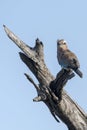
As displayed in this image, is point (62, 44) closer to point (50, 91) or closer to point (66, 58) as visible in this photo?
point (66, 58)

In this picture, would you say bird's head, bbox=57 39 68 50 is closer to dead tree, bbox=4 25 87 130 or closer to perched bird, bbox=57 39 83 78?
perched bird, bbox=57 39 83 78

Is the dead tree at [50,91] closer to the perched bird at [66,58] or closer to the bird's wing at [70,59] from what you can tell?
the perched bird at [66,58]

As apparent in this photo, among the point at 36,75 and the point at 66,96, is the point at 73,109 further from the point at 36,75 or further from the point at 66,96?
the point at 36,75

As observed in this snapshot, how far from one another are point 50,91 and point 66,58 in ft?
4.87

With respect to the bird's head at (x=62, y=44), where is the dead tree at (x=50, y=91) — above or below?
below

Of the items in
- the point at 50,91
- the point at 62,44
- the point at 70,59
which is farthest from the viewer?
the point at 62,44

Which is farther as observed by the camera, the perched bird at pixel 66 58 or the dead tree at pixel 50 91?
the perched bird at pixel 66 58

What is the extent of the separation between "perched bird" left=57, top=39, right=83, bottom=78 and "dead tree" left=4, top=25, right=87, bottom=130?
1.26 ft

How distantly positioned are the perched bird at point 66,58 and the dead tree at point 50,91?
0.38 metres

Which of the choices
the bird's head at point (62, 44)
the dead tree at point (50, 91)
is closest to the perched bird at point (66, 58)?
the bird's head at point (62, 44)

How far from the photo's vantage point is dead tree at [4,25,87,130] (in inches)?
275

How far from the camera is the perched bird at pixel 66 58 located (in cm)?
765

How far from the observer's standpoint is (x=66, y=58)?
8.30 m

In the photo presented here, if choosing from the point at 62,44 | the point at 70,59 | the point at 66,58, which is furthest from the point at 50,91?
the point at 62,44
